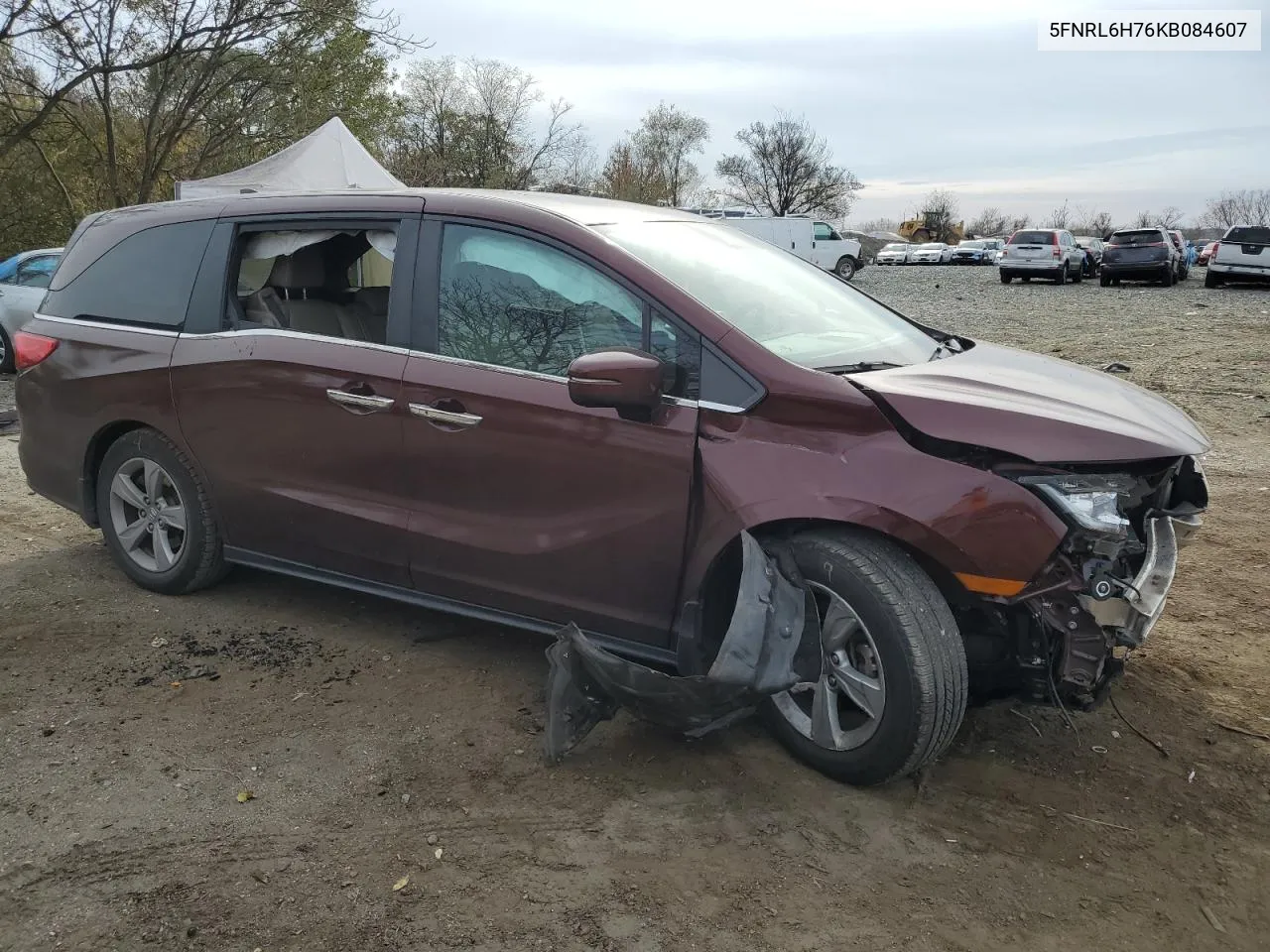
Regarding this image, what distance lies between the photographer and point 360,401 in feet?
12.1

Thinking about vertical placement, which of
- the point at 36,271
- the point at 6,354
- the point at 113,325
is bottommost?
the point at 6,354

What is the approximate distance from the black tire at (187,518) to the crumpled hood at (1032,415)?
285cm

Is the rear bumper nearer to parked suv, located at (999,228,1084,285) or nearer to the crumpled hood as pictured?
parked suv, located at (999,228,1084,285)

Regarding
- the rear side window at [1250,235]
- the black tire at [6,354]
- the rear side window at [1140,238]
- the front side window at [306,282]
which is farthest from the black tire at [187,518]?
the rear side window at [1140,238]

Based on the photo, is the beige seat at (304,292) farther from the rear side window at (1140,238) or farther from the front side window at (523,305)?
the rear side window at (1140,238)

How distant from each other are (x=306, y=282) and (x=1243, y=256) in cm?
2662

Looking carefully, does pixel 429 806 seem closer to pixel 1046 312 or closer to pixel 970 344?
pixel 970 344

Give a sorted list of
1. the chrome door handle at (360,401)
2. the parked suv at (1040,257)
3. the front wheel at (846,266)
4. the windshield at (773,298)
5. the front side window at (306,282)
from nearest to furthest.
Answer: the windshield at (773,298), the chrome door handle at (360,401), the front side window at (306,282), the parked suv at (1040,257), the front wheel at (846,266)

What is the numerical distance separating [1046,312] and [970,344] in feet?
55.1

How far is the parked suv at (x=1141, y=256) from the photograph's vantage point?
26.5m

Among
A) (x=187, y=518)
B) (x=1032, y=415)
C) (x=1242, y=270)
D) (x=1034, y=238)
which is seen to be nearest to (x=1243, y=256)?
(x=1242, y=270)

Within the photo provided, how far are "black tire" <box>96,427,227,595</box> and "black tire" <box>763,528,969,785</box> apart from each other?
2715mm

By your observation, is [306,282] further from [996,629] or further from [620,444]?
[996,629]

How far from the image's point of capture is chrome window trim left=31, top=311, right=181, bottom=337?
14.2 feet
